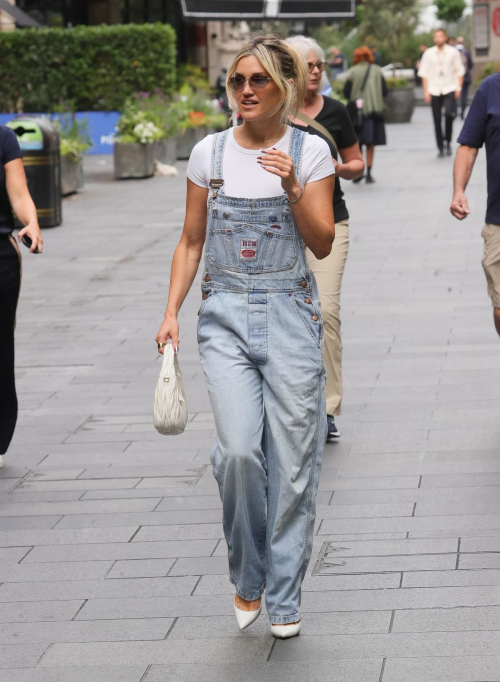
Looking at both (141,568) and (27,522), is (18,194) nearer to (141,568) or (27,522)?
(27,522)

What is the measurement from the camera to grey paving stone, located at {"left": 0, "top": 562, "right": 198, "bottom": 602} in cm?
414

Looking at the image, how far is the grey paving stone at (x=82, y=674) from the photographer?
138 inches

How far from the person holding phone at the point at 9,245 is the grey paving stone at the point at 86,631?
189 centimetres

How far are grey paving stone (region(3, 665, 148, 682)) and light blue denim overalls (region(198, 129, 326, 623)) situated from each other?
42 centimetres

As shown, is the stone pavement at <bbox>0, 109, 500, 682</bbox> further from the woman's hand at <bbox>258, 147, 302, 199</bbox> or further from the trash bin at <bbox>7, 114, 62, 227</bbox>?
the trash bin at <bbox>7, 114, 62, 227</bbox>

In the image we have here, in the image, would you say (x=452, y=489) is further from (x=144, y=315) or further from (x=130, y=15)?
(x=130, y=15)

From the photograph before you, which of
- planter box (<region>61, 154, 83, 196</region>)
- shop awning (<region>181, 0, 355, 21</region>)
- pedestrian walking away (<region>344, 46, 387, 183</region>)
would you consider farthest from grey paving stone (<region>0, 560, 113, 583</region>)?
shop awning (<region>181, 0, 355, 21</region>)

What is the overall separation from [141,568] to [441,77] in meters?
17.0

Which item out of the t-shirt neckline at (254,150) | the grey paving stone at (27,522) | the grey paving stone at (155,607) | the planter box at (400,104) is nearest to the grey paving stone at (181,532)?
the grey paving stone at (27,522)

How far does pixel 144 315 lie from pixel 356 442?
3.61 meters

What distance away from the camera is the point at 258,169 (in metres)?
3.64

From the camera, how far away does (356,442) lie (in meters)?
5.90

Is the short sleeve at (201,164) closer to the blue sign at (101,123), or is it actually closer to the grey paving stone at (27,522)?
the grey paving stone at (27,522)

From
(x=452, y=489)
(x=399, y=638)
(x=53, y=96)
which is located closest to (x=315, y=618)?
(x=399, y=638)
